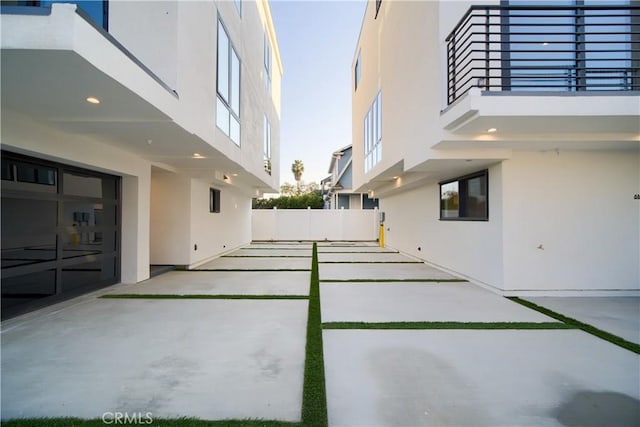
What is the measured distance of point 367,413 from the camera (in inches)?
87.1

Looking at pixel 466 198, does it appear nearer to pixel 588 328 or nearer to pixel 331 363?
pixel 588 328

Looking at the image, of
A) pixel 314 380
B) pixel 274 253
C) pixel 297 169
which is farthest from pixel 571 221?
pixel 297 169

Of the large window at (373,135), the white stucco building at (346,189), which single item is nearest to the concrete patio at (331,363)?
the large window at (373,135)

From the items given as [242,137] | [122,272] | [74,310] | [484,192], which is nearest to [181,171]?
[242,137]

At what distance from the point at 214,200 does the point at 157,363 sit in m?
7.80

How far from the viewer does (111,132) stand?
15.0 ft

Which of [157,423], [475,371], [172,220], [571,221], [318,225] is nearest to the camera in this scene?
[157,423]

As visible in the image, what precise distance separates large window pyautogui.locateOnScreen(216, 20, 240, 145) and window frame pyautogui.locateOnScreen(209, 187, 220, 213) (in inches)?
113

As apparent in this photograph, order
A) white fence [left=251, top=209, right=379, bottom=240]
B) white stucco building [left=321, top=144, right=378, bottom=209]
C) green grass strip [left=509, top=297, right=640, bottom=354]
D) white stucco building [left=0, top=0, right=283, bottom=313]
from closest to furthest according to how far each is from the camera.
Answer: white stucco building [left=0, top=0, right=283, bottom=313], green grass strip [left=509, top=297, right=640, bottom=354], white fence [left=251, top=209, right=379, bottom=240], white stucco building [left=321, top=144, right=378, bottom=209]

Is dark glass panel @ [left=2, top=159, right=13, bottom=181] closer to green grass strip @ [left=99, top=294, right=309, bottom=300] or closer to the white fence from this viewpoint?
green grass strip @ [left=99, top=294, right=309, bottom=300]

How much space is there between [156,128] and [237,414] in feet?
13.1

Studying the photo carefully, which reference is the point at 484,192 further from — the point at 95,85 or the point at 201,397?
the point at 95,85

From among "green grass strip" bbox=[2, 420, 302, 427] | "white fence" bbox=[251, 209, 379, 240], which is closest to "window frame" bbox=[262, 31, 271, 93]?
"white fence" bbox=[251, 209, 379, 240]

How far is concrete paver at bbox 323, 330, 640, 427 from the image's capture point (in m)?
2.19
